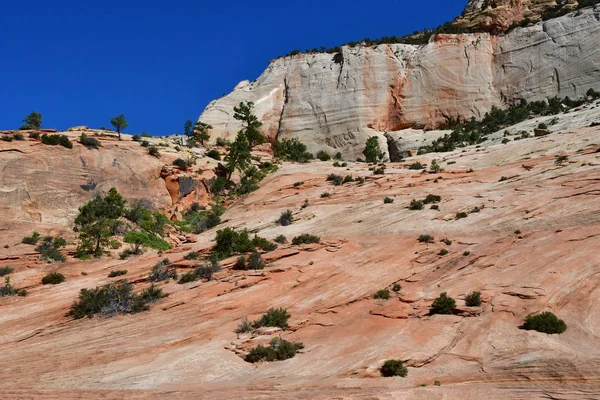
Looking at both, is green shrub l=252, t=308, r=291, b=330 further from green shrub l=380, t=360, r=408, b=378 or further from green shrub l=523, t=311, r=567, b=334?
green shrub l=523, t=311, r=567, b=334

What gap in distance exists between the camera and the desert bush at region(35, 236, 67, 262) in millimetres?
23219

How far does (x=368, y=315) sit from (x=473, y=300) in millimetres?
3371

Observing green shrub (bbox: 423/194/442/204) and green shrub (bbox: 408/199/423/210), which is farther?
green shrub (bbox: 423/194/442/204)

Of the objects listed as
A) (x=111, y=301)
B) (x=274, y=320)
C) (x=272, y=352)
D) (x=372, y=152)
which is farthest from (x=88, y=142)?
(x=372, y=152)

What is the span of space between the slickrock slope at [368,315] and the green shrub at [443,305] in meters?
0.27

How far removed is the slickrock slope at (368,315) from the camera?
10.8 meters

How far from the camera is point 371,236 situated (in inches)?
946

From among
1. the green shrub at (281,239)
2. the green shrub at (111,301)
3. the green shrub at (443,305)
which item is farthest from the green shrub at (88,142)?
the green shrub at (443,305)

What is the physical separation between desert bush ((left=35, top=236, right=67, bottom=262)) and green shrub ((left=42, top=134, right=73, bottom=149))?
12566mm

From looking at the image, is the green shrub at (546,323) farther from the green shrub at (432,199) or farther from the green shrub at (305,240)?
the green shrub at (432,199)

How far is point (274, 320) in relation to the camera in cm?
1488

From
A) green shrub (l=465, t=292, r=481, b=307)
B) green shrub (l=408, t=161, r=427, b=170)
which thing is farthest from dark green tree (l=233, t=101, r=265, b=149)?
green shrub (l=465, t=292, r=481, b=307)

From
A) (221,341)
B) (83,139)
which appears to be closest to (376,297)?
(221,341)

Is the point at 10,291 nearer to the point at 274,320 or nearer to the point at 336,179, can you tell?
the point at 274,320
